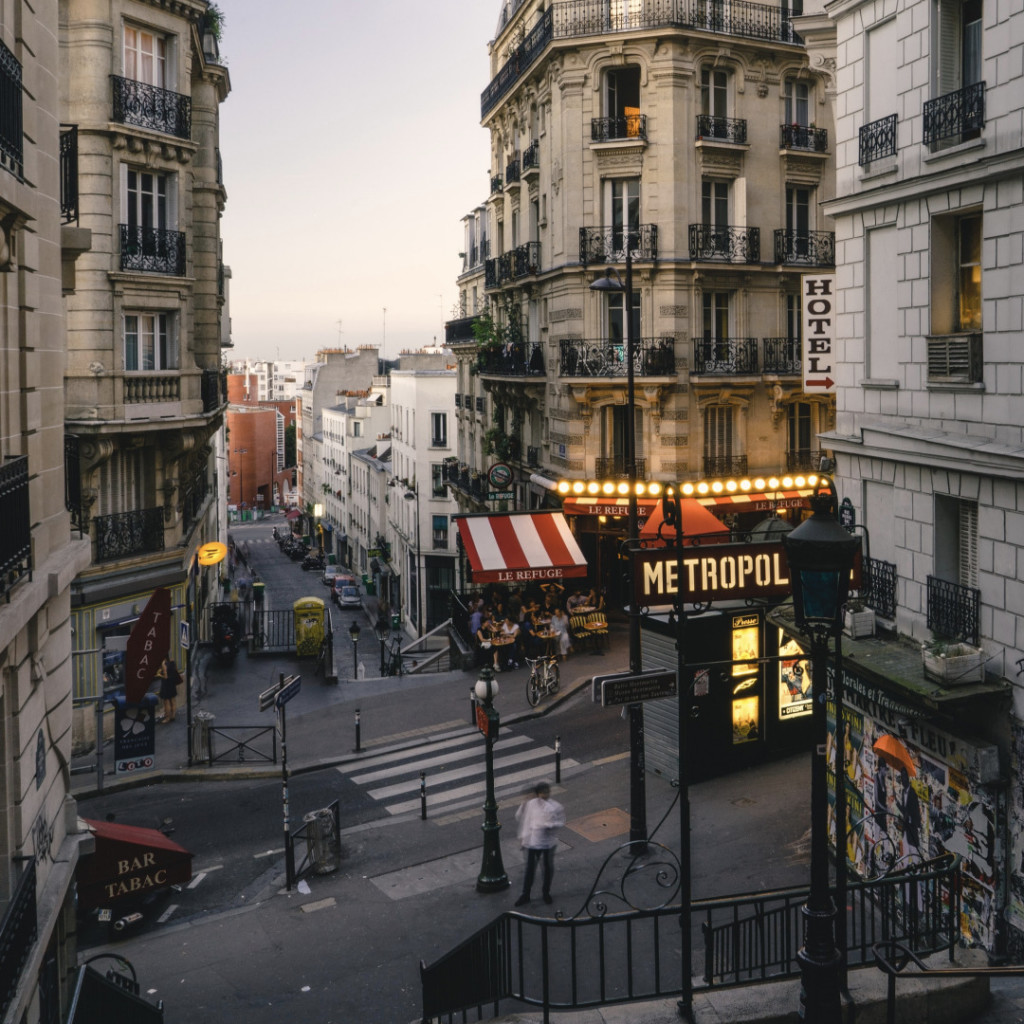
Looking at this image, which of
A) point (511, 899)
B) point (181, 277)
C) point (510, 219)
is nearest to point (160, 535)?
point (181, 277)

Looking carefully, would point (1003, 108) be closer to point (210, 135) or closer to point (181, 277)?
point (181, 277)

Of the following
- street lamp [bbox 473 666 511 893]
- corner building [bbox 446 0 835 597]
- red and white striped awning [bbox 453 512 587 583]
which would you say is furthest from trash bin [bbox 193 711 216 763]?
corner building [bbox 446 0 835 597]

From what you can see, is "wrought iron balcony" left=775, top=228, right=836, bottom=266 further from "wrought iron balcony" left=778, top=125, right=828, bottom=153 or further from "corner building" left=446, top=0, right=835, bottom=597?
"wrought iron balcony" left=778, top=125, right=828, bottom=153

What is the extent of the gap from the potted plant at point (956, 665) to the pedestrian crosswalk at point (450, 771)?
30.3 feet

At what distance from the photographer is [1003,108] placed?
11.8m

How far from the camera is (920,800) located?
1295 centimetres

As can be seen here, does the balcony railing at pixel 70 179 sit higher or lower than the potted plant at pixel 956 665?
higher

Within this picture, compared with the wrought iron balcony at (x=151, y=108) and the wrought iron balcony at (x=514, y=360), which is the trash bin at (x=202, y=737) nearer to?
the wrought iron balcony at (x=151, y=108)

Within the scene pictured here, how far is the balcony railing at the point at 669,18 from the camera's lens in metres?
29.2

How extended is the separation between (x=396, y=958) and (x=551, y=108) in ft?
84.1

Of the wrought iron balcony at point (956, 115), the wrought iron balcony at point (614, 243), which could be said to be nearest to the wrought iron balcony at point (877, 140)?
the wrought iron balcony at point (956, 115)

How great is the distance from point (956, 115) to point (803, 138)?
19793 mm

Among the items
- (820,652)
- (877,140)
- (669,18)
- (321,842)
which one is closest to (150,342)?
(321,842)

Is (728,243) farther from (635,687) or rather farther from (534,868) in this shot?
(635,687)
